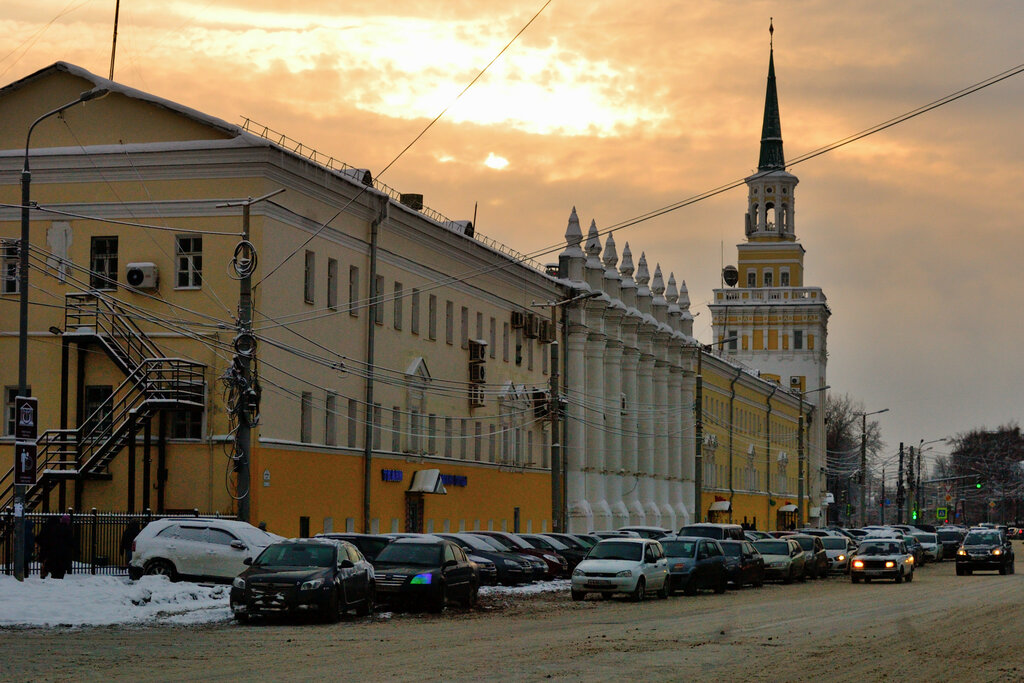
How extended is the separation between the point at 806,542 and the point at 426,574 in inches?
1003

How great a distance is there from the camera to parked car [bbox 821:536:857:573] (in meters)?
55.9

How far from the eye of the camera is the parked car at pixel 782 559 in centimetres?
4725

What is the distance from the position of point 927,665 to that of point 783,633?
5.14 metres

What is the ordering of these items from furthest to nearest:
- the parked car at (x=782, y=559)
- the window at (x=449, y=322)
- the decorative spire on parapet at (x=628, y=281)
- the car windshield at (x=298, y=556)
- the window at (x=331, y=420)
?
the decorative spire on parapet at (x=628, y=281) → the window at (x=449, y=322) → the parked car at (x=782, y=559) → the window at (x=331, y=420) → the car windshield at (x=298, y=556)

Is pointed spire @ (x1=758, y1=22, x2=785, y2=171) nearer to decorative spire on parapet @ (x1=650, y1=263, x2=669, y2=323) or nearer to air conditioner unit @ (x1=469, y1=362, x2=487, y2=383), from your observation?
decorative spire on parapet @ (x1=650, y1=263, x2=669, y2=323)

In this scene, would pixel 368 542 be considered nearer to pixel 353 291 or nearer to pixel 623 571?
pixel 623 571

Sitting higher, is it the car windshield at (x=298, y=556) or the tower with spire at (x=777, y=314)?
the tower with spire at (x=777, y=314)

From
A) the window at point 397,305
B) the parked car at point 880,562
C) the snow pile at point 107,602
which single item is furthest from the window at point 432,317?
the snow pile at point 107,602

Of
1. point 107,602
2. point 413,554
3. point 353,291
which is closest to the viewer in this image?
point 107,602

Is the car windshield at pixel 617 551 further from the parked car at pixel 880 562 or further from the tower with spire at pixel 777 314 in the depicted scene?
the tower with spire at pixel 777 314

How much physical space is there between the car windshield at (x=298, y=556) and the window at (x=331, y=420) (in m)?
19.8

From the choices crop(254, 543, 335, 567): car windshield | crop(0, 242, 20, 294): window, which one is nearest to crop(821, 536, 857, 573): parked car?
crop(0, 242, 20, 294): window

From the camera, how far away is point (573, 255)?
70.8m

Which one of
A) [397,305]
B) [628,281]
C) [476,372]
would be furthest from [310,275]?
[628,281]
